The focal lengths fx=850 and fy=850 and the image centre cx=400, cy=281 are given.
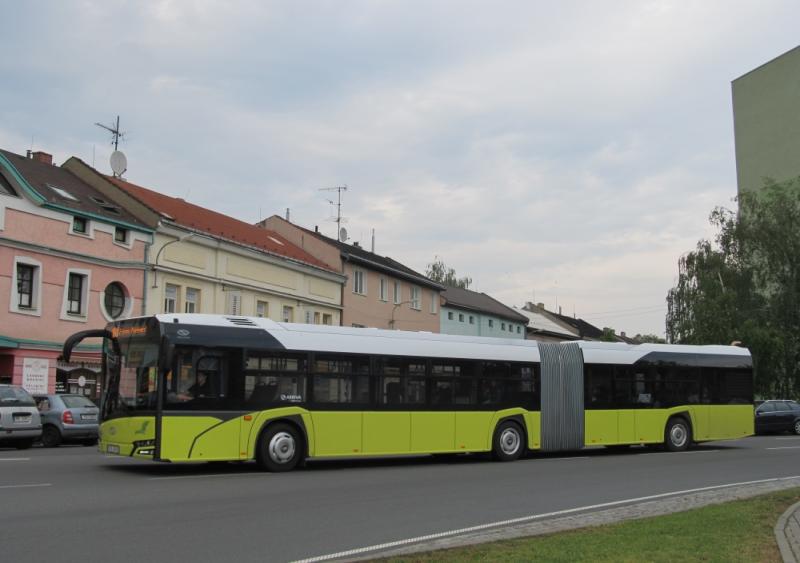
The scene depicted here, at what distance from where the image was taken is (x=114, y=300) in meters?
33.7

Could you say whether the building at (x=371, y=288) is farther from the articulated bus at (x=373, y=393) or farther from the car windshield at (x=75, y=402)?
the articulated bus at (x=373, y=393)

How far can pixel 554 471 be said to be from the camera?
16938mm

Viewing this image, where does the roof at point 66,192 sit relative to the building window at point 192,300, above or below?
above

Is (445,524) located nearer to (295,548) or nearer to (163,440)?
(295,548)

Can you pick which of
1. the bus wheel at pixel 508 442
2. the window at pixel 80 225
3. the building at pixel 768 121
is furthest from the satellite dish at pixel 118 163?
the building at pixel 768 121

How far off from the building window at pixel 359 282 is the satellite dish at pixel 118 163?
46.7 feet

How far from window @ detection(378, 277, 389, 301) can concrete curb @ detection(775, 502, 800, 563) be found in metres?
41.6

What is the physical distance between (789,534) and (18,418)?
1936 centimetres

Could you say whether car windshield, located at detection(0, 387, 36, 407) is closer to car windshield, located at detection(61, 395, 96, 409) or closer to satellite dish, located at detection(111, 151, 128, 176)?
car windshield, located at detection(61, 395, 96, 409)

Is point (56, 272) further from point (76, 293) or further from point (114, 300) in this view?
point (114, 300)

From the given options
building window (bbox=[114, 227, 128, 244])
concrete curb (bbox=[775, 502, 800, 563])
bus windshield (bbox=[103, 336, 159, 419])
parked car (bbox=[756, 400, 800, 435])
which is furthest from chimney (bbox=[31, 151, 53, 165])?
concrete curb (bbox=[775, 502, 800, 563])

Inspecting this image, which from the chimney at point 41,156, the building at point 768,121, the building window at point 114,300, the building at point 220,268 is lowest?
the building window at point 114,300

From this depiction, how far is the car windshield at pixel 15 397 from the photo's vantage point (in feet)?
72.6

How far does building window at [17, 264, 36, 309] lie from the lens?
98.1 feet
